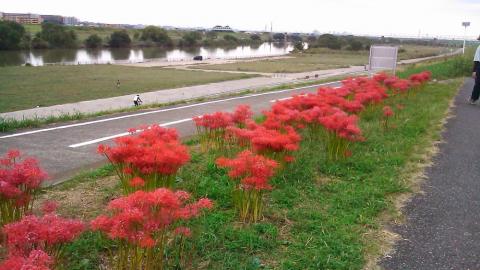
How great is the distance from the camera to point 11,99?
69.4 ft

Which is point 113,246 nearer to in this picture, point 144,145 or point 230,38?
point 144,145

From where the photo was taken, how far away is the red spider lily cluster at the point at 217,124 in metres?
6.07

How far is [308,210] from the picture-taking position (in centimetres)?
430

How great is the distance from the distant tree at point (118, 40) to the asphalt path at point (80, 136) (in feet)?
254

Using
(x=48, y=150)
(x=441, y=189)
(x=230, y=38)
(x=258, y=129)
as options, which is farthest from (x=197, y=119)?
(x=230, y=38)

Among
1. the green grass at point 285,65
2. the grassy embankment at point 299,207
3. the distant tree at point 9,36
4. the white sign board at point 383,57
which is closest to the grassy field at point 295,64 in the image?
the green grass at point 285,65

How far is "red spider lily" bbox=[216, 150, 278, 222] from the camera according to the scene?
3738mm

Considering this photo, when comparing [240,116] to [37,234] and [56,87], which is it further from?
[56,87]

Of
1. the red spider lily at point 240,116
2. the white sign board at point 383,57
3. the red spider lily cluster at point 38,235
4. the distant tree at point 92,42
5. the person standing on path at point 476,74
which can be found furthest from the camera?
the distant tree at point 92,42

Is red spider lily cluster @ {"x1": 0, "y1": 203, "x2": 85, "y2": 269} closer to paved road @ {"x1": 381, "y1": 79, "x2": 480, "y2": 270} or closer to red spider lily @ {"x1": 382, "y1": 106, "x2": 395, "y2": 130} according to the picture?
paved road @ {"x1": 381, "y1": 79, "x2": 480, "y2": 270}

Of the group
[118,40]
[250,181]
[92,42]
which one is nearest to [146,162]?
[250,181]

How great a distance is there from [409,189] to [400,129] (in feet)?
10.8

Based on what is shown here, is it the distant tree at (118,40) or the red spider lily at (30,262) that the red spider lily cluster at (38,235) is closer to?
the red spider lily at (30,262)

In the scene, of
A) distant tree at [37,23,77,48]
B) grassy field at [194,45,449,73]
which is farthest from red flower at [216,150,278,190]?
distant tree at [37,23,77,48]
